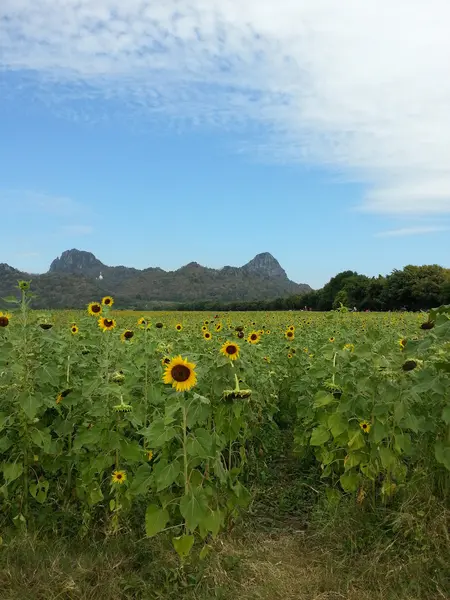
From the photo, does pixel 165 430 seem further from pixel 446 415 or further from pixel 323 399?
pixel 446 415

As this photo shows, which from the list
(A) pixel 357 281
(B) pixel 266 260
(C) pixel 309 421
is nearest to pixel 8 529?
(C) pixel 309 421

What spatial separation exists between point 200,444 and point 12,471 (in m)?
1.35

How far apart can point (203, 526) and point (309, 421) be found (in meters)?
2.07

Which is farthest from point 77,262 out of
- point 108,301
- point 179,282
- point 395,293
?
point 108,301

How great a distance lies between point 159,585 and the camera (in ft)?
10.2

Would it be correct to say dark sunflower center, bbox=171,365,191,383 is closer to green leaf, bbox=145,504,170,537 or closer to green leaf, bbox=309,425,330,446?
green leaf, bbox=145,504,170,537

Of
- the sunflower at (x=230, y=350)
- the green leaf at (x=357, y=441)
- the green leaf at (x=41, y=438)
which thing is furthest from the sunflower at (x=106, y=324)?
the green leaf at (x=357, y=441)

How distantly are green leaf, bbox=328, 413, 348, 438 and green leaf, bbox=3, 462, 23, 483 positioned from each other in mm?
2169

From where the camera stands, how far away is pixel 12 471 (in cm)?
344

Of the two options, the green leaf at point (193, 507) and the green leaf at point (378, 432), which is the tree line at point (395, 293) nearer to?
the green leaf at point (378, 432)

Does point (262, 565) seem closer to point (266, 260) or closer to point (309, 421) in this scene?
point (309, 421)

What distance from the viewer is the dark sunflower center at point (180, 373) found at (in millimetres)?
2895

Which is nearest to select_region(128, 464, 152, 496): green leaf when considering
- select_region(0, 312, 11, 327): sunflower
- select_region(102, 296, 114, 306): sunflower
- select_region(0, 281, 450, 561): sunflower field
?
select_region(0, 281, 450, 561): sunflower field

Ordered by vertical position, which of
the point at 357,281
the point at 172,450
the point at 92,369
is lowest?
the point at 172,450
